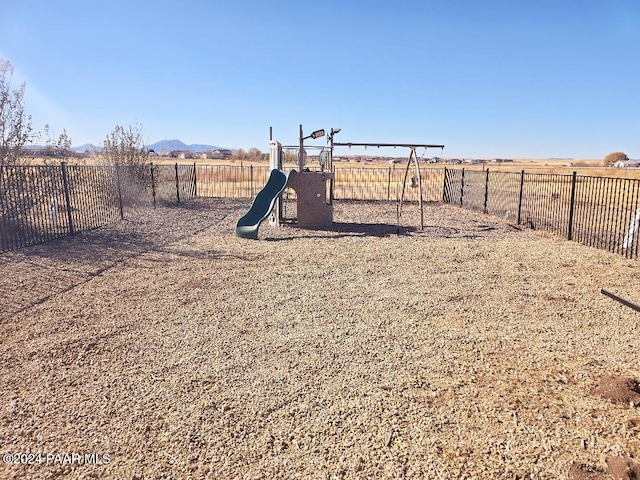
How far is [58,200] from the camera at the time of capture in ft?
41.9

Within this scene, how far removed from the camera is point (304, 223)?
1252 centimetres

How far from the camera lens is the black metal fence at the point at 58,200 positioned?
32.3 ft

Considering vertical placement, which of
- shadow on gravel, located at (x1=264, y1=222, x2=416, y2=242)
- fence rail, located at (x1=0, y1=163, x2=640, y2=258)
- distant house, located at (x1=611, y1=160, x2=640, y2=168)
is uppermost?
distant house, located at (x1=611, y1=160, x2=640, y2=168)

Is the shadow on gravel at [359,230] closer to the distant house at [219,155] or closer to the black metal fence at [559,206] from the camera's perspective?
the black metal fence at [559,206]

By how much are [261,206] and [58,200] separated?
20.2ft

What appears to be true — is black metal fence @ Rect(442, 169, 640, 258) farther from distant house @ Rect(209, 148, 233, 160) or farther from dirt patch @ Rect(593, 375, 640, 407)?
distant house @ Rect(209, 148, 233, 160)

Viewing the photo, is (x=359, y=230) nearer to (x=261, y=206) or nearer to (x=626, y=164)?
(x=261, y=206)

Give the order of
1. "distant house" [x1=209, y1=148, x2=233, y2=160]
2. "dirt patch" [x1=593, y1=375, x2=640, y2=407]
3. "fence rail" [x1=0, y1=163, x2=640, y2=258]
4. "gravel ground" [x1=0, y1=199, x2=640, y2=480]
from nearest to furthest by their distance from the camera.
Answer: "gravel ground" [x1=0, y1=199, x2=640, y2=480] < "dirt patch" [x1=593, y1=375, x2=640, y2=407] < "fence rail" [x1=0, y1=163, x2=640, y2=258] < "distant house" [x1=209, y1=148, x2=233, y2=160]

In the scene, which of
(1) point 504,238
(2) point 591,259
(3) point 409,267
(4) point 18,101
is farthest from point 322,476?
(4) point 18,101

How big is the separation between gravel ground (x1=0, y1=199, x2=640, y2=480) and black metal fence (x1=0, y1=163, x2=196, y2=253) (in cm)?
225

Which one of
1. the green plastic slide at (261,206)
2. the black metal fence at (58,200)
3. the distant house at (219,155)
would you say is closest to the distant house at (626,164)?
the green plastic slide at (261,206)

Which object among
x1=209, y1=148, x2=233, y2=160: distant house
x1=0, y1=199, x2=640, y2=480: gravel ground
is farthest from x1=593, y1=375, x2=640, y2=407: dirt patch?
x1=209, y1=148, x2=233, y2=160: distant house

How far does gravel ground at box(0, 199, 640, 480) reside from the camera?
2.76 m

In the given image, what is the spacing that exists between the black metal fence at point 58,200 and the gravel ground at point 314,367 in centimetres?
225
